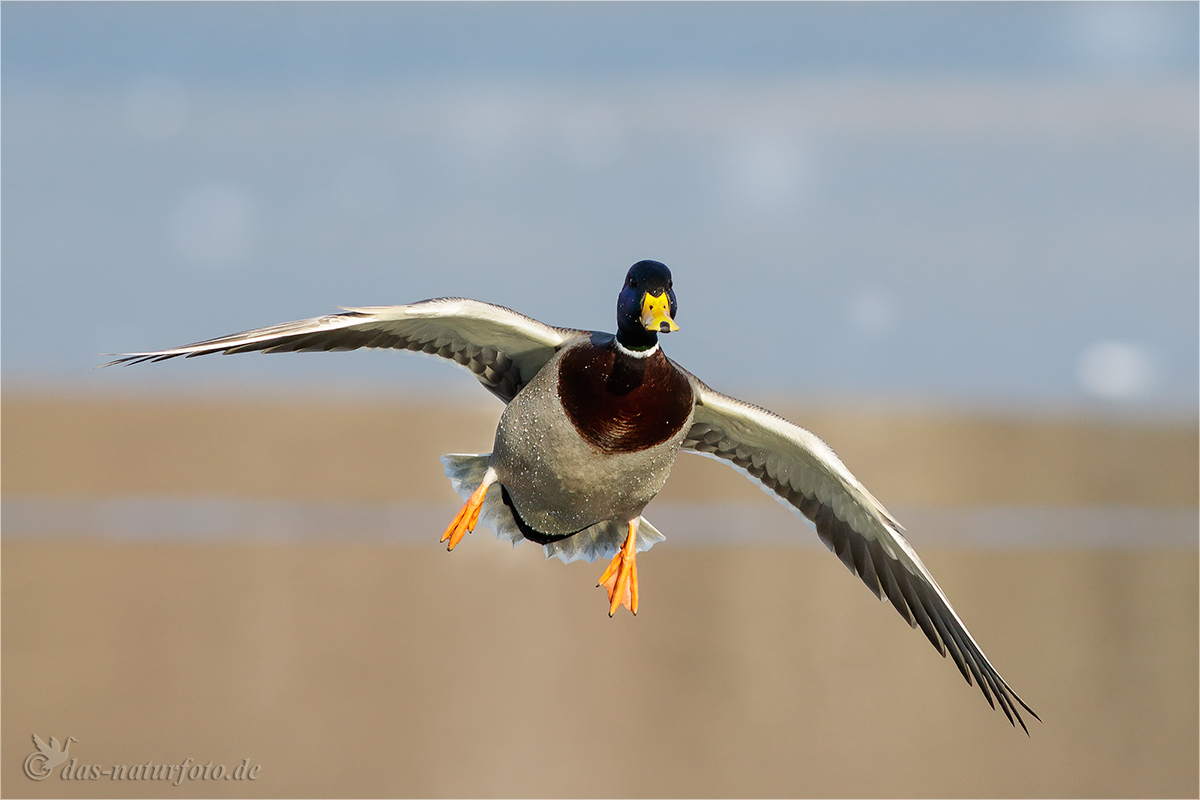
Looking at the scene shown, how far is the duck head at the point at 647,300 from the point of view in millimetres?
2889

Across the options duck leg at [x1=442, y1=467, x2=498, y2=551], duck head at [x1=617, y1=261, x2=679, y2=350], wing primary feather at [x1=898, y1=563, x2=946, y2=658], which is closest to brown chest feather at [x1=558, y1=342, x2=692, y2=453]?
duck head at [x1=617, y1=261, x2=679, y2=350]

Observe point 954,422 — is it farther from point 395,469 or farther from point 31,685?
point 31,685

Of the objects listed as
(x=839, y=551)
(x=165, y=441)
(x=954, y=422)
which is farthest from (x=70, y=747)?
(x=839, y=551)

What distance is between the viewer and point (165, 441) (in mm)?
13906

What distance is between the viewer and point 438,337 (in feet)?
12.5

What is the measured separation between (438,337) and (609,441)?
0.85 m

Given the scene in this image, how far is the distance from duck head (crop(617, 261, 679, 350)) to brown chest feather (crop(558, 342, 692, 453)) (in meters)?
0.11

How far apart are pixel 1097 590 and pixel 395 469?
9.11m
